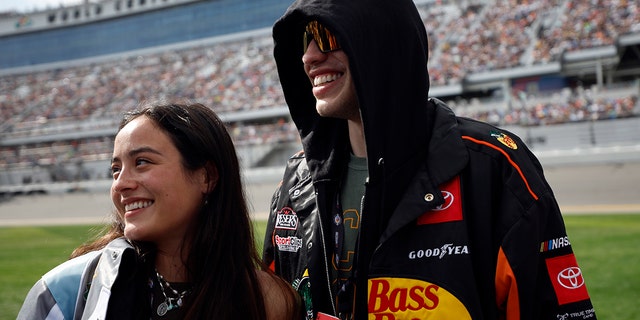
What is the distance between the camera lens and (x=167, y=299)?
2078 millimetres

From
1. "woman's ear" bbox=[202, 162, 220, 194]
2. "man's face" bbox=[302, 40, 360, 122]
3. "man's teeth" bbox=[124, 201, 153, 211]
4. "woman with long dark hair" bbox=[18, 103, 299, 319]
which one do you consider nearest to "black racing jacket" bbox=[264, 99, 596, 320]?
"man's face" bbox=[302, 40, 360, 122]

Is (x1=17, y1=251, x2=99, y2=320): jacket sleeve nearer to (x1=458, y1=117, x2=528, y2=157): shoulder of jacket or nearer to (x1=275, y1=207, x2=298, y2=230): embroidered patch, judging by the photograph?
(x1=275, y1=207, x2=298, y2=230): embroidered patch

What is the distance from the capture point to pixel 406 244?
1998mm

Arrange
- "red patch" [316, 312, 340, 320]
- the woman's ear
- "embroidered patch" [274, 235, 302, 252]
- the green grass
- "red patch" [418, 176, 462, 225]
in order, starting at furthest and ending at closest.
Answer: the green grass < "embroidered patch" [274, 235, 302, 252] < the woman's ear < "red patch" [316, 312, 340, 320] < "red patch" [418, 176, 462, 225]

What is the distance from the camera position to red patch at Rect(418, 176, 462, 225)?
197 centimetres

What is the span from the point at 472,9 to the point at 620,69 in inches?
384

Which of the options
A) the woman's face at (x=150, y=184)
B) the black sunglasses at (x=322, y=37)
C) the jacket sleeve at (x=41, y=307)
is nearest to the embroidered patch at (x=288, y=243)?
the woman's face at (x=150, y=184)

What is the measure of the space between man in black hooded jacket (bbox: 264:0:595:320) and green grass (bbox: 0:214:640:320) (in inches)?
47.9

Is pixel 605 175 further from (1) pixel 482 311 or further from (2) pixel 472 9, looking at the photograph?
(2) pixel 472 9

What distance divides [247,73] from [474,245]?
39.2 m

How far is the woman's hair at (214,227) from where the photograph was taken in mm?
2084

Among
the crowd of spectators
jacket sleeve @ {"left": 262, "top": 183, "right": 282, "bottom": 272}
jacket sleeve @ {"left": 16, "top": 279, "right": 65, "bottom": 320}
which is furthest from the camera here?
the crowd of spectators

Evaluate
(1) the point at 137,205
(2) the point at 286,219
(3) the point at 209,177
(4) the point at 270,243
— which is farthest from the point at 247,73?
(1) the point at 137,205

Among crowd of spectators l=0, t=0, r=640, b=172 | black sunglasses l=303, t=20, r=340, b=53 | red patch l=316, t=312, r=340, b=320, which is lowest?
red patch l=316, t=312, r=340, b=320
